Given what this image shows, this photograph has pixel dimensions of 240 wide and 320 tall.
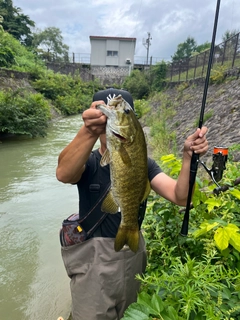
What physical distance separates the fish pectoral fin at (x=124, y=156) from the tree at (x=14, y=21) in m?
37.1

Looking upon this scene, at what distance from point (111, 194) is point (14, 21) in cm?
4100

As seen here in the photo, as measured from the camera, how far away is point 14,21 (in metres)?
35.7

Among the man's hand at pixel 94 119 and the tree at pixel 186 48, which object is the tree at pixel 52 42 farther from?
the man's hand at pixel 94 119

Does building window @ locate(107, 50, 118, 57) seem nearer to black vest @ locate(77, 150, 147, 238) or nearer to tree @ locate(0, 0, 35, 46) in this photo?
tree @ locate(0, 0, 35, 46)

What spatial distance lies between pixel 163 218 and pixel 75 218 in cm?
83

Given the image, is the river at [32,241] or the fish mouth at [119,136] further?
the river at [32,241]

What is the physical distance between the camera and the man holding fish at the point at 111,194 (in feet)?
5.10

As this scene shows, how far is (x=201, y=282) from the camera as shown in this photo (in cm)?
139

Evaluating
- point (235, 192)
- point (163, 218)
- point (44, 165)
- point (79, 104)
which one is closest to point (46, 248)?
point (163, 218)

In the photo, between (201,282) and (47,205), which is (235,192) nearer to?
(201,282)

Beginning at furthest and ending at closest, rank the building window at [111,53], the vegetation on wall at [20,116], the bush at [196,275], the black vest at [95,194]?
the building window at [111,53] < the vegetation on wall at [20,116] < the black vest at [95,194] < the bush at [196,275]

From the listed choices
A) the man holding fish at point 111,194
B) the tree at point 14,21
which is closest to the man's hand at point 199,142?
the man holding fish at point 111,194

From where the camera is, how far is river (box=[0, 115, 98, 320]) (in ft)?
11.3

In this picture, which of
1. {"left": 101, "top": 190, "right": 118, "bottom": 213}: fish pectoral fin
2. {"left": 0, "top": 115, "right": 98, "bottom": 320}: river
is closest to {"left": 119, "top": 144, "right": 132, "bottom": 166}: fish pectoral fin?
{"left": 101, "top": 190, "right": 118, "bottom": 213}: fish pectoral fin
